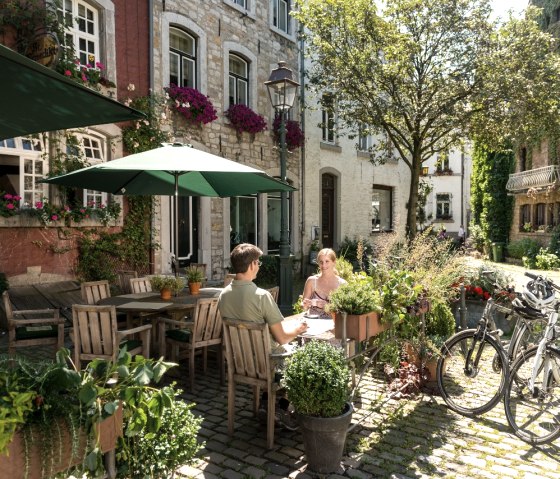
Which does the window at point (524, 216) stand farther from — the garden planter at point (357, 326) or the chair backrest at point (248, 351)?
the chair backrest at point (248, 351)

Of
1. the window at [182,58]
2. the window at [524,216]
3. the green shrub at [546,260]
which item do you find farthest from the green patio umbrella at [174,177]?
the window at [524,216]

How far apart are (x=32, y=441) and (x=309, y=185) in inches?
545

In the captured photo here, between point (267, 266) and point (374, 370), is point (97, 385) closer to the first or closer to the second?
point (374, 370)

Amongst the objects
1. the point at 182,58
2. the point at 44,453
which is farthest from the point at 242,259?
the point at 182,58

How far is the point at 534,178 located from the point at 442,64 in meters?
11.6

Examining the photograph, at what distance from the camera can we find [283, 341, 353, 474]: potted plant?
326cm

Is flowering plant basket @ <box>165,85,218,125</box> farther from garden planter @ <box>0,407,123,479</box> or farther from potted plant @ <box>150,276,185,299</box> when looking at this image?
garden planter @ <box>0,407,123,479</box>

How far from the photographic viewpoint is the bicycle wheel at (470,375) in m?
4.34

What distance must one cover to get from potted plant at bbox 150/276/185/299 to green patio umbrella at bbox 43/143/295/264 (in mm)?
885

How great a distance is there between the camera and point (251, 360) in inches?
152

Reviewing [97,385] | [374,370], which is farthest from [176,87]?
[97,385]

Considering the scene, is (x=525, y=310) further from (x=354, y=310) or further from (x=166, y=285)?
(x=166, y=285)

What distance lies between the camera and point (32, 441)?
1.84 meters

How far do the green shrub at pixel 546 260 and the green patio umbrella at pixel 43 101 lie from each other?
1921 centimetres
